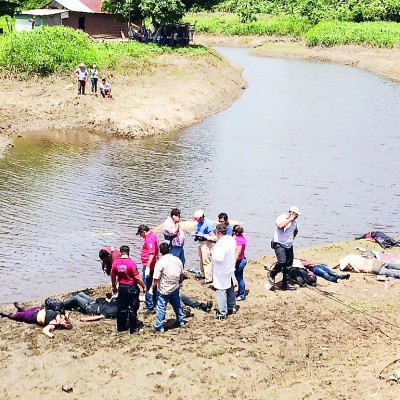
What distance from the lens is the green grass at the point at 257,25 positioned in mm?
84819

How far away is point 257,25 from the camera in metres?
86.7

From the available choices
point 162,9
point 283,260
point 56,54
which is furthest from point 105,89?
point 283,260

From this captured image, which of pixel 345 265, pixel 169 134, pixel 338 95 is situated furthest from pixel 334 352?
pixel 338 95

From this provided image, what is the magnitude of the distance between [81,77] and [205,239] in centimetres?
2217

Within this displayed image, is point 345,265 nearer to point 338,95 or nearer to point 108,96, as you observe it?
point 108,96

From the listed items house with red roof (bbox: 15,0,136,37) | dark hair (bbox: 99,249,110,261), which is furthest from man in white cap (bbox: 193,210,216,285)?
house with red roof (bbox: 15,0,136,37)

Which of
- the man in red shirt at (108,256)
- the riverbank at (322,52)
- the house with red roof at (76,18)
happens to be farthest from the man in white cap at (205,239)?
the riverbank at (322,52)

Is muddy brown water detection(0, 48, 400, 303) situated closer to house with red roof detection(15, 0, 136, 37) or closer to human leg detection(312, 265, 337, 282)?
human leg detection(312, 265, 337, 282)

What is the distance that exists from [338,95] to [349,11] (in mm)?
41620

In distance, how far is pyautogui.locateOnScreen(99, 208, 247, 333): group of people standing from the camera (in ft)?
39.5

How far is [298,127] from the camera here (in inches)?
1414

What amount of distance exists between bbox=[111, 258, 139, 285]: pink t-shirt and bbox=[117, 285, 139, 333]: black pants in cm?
10

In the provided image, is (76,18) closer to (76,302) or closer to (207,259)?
(207,259)

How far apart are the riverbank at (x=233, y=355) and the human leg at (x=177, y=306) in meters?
0.17
